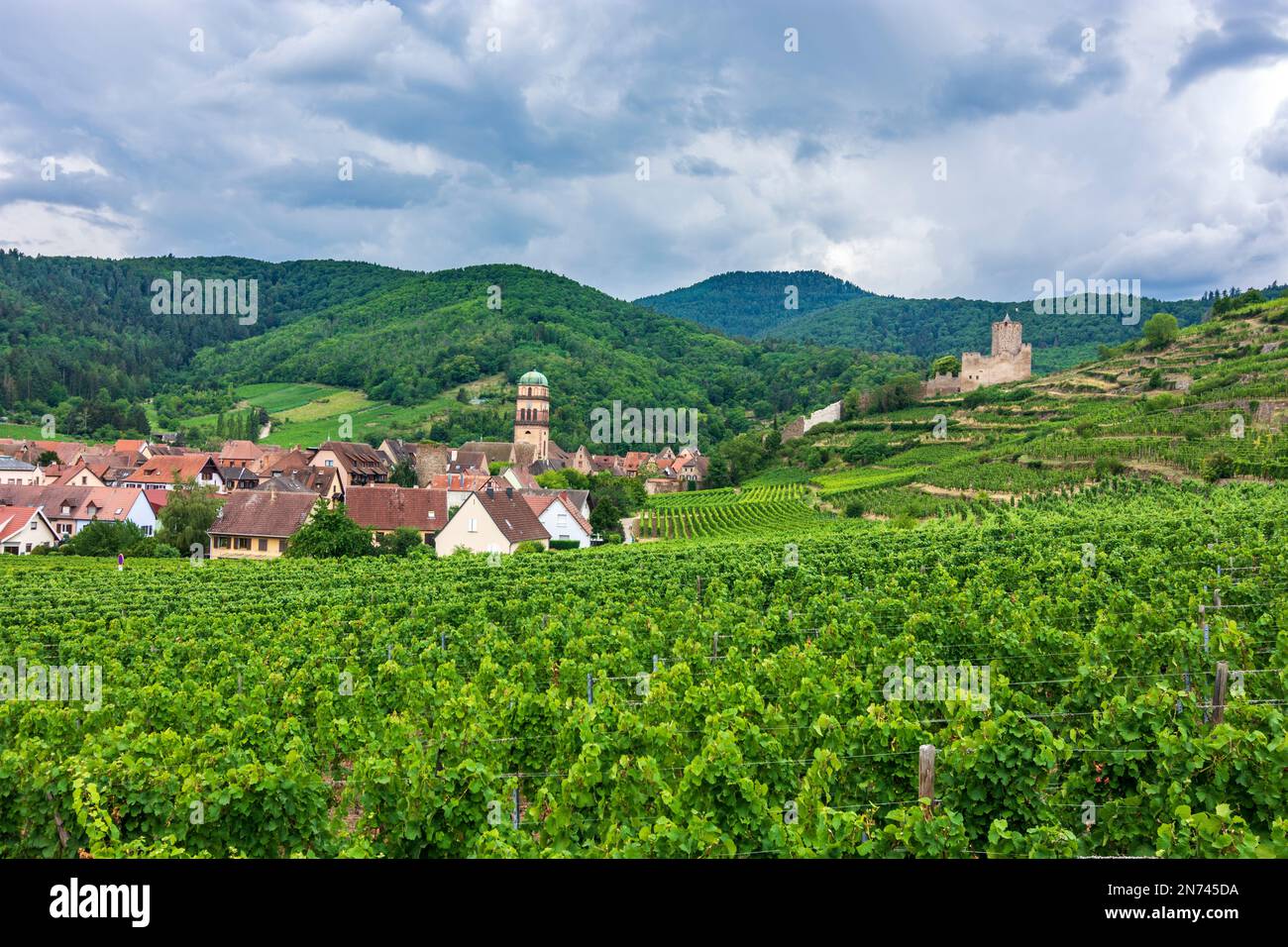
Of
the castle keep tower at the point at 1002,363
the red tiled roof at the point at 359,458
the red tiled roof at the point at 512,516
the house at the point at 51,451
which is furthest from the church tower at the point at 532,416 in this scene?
the castle keep tower at the point at 1002,363

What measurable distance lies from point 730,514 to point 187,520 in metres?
39.8

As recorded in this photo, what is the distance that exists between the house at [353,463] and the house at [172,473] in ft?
30.8

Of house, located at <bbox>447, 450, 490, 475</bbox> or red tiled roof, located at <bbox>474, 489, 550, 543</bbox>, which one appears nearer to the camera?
red tiled roof, located at <bbox>474, 489, 550, 543</bbox>

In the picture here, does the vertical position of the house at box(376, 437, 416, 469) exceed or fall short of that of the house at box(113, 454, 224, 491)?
it exceeds it

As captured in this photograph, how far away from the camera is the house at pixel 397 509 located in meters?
57.0

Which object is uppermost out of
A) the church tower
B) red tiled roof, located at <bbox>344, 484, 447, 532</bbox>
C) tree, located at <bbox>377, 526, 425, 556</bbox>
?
the church tower

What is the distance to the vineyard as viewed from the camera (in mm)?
8016

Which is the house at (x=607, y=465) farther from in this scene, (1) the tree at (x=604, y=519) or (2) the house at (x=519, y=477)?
(1) the tree at (x=604, y=519)

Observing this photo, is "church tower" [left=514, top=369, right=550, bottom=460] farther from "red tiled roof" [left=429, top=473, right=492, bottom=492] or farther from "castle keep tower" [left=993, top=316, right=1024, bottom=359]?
"castle keep tower" [left=993, top=316, right=1024, bottom=359]

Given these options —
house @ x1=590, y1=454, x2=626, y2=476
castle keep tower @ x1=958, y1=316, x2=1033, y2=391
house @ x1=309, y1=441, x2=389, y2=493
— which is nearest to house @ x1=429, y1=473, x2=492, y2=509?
house @ x1=309, y1=441, x2=389, y2=493

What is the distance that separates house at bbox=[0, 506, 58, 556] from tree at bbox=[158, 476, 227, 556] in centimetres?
761

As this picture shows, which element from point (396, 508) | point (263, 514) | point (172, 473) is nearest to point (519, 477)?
point (396, 508)
